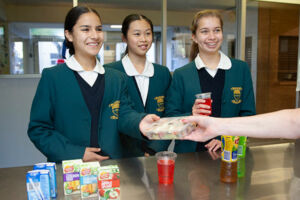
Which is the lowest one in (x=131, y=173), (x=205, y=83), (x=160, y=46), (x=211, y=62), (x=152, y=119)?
(x=131, y=173)

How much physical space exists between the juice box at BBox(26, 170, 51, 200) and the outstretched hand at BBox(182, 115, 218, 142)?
60 cm

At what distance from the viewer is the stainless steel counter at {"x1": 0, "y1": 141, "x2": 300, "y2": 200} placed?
119 cm

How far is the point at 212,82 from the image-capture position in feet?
6.70

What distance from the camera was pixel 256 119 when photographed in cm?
128

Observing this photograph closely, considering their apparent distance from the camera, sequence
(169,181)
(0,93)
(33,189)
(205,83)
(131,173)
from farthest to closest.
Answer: (0,93) < (205,83) < (131,173) < (169,181) < (33,189)

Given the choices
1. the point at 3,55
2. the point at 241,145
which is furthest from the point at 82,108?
the point at 3,55

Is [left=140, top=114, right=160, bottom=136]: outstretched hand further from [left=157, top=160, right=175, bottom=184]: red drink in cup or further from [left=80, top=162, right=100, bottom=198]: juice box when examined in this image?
[left=80, top=162, right=100, bottom=198]: juice box

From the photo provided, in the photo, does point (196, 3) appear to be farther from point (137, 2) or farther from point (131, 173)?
point (131, 173)

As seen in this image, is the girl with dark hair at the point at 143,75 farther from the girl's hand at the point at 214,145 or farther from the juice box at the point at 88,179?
the juice box at the point at 88,179

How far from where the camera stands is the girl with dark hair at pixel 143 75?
2.14 meters

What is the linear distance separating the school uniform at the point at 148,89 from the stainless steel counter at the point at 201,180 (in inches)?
17.3

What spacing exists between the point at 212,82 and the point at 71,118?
1.00m

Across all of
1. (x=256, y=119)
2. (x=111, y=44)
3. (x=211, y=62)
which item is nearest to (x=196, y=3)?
(x=111, y=44)

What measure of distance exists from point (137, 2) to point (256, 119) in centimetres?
292
